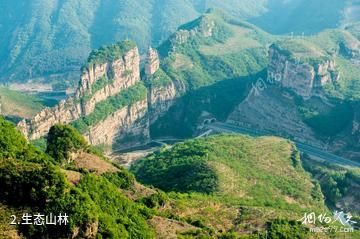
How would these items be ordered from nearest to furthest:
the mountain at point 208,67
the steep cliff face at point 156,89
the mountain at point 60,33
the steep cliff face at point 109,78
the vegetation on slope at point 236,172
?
the vegetation on slope at point 236,172 < the steep cliff face at point 109,78 < the steep cliff face at point 156,89 < the mountain at point 208,67 < the mountain at point 60,33

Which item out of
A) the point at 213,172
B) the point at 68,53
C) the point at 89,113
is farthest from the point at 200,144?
the point at 68,53

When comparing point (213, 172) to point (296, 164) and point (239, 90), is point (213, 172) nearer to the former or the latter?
point (296, 164)

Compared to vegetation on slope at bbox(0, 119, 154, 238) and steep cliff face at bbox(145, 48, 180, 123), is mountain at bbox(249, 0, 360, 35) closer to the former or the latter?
steep cliff face at bbox(145, 48, 180, 123)

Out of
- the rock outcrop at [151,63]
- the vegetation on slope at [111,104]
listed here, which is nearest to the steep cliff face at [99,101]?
the vegetation on slope at [111,104]

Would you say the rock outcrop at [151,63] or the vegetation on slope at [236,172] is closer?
the vegetation on slope at [236,172]

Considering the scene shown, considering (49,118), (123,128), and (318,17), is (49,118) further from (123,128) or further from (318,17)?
(318,17)

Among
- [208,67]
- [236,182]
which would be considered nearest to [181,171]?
[236,182]

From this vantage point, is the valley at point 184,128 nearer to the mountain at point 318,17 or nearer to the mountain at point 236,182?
the mountain at point 236,182

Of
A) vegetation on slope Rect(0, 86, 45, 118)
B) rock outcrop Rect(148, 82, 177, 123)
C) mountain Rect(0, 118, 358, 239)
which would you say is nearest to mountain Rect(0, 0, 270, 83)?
vegetation on slope Rect(0, 86, 45, 118)
